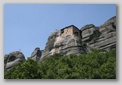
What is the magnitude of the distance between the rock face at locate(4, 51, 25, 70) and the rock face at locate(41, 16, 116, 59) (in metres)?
0.35

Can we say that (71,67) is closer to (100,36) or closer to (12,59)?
(100,36)

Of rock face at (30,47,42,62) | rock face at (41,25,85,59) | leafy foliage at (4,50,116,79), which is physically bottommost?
leafy foliage at (4,50,116,79)

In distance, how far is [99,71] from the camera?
362 inches

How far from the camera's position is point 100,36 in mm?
9344

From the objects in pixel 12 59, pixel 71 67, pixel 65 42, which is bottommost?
pixel 71 67

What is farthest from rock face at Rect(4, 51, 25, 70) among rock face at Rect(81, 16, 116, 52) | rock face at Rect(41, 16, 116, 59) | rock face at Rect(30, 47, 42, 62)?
rock face at Rect(81, 16, 116, 52)

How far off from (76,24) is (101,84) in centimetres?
100

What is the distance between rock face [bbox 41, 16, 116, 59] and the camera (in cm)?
923

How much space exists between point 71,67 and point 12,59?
0.92 metres

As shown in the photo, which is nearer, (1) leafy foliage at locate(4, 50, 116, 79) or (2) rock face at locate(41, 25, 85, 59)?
(1) leafy foliage at locate(4, 50, 116, 79)

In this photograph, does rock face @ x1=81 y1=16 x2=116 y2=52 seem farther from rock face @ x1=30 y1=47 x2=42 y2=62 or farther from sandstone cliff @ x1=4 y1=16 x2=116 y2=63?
rock face @ x1=30 y1=47 x2=42 y2=62

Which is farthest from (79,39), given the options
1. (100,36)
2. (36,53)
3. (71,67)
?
(36,53)

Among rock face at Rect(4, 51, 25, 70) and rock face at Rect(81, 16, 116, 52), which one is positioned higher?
rock face at Rect(81, 16, 116, 52)

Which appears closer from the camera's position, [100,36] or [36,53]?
[36,53]
